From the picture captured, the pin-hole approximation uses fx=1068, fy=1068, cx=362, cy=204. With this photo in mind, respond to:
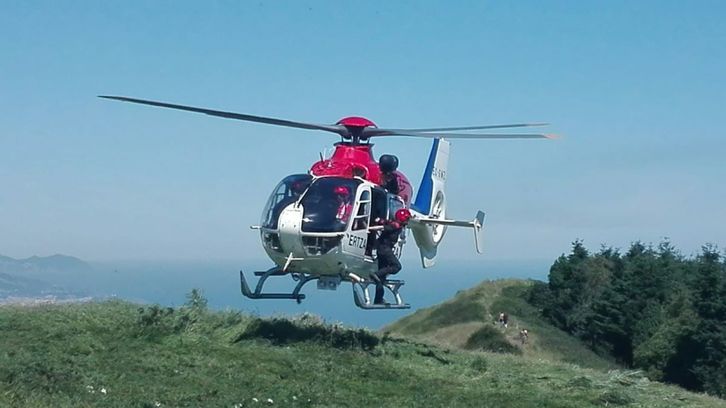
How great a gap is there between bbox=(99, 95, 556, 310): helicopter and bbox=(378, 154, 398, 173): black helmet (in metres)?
0.02

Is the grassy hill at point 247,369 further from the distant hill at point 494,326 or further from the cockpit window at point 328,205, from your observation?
the distant hill at point 494,326

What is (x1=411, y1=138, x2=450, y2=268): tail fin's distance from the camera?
977 inches

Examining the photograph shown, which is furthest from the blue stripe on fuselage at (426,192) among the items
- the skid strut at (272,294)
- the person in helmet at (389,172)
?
the skid strut at (272,294)

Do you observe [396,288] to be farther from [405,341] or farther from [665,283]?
[665,283]

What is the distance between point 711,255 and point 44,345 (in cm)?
4782

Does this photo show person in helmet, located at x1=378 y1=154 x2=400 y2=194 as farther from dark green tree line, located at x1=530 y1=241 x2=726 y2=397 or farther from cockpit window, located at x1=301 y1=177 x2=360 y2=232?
dark green tree line, located at x1=530 y1=241 x2=726 y2=397

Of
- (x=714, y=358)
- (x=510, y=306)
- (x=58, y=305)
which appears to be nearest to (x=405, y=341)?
(x=58, y=305)

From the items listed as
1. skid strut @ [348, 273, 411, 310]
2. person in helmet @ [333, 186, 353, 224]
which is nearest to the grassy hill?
skid strut @ [348, 273, 411, 310]

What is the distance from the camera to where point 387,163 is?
2139cm

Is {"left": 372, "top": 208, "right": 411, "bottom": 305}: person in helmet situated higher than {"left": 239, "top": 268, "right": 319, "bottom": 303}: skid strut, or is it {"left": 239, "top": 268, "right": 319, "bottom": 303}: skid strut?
{"left": 372, "top": 208, "right": 411, "bottom": 305}: person in helmet

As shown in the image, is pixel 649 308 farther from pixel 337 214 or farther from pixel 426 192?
pixel 337 214

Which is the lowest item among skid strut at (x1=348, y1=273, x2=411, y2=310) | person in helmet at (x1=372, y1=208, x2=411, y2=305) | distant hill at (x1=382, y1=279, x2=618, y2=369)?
distant hill at (x1=382, y1=279, x2=618, y2=369)

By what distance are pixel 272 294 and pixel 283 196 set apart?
2252mm

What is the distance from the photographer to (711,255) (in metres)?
58.5
